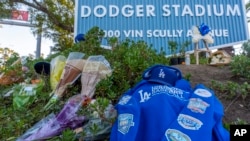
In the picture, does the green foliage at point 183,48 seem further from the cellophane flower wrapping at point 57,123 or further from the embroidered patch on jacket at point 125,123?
the embroidered patch on jacket at point 125,123

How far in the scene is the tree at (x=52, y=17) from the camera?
9812 mm

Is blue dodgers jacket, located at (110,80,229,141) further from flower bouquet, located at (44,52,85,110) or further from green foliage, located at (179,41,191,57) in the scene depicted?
green foliage, located at (179,41,191,57)

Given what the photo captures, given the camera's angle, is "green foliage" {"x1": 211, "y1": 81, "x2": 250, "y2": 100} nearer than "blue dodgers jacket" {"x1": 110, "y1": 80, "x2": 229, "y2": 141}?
No

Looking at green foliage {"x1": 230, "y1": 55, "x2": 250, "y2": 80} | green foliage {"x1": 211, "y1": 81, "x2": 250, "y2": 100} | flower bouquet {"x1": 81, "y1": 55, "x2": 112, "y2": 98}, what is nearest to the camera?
flower bouquet {"x1": 81, "y1": 55, "x2": 112, "y2": 98}

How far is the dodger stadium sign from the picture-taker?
18.7 feet

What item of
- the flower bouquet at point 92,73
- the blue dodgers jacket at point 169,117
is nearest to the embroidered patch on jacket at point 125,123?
the blue dodgers jacket at point 169,117

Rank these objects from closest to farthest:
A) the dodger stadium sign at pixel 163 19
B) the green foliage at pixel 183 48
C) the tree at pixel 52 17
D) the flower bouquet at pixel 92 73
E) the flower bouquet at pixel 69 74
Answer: the flower bouquet at pixel 92 73, the flower bouquet at pixel 69 74, the green foliage at pixel 183 48, the dodger stadium sign at pixel 163 19, the tree at pixel 52 17

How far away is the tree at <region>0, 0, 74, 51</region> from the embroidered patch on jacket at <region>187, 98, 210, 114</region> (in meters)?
8.50

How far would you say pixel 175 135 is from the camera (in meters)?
1.49

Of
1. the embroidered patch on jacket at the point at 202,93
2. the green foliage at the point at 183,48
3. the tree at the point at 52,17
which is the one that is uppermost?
the tree at the point at 52,17

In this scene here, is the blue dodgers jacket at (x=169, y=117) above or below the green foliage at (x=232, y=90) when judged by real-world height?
below

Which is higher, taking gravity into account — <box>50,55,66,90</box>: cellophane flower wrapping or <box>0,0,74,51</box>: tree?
<box>0,0,74,51</box>: tree

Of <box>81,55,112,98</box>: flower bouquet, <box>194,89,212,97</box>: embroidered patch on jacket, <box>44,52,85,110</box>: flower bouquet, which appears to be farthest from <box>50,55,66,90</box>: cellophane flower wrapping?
<box>194,89,212,97</box>: embroidered patch on jacket

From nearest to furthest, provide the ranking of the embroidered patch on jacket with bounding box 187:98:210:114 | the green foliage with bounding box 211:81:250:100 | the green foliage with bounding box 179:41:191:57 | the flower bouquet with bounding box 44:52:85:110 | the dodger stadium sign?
1. the embroidered patch on jacket with bounding box 187:98:210:114
2. the flower bouquet with bounding box 44:52:85:110
3. the green foliage with bounding box 211:81:250:100
4. the green foliage with bounding box 179:41:191:57
5. the dodger stadium sign
